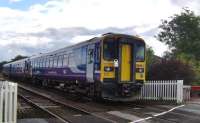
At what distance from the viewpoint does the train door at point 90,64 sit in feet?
69.2

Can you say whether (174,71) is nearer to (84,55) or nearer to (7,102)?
(84,55)

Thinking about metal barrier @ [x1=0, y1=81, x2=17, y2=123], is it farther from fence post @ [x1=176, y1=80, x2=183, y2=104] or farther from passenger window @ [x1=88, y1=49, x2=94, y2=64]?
fence post @ [x1=176, y1=80, x2=183, y2=104]

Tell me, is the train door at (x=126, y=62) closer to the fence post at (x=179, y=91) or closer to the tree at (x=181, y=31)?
the fence post at (x=179, y=91)

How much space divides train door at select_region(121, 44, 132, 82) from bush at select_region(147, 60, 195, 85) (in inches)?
192

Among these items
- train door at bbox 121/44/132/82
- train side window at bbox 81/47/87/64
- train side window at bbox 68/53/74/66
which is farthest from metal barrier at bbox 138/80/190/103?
train side window at bbox 68/53/74/66

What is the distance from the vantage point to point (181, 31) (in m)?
58.4

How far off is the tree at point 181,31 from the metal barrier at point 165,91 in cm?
3316

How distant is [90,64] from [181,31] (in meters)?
38.9

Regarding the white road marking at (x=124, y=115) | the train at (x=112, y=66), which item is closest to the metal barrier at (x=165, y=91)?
the train at (x=112, y=66)

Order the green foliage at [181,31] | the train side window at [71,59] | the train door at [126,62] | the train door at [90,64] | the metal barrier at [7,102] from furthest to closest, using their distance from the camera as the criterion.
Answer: the green foliage at [181,31], the train side window at [71,59], the train door at [90,64], the train door at [126,62], the metal barrier at [7,102]

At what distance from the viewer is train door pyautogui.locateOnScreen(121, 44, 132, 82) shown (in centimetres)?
2053

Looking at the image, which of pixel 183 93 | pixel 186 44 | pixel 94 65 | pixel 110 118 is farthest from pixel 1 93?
pixel 186 44

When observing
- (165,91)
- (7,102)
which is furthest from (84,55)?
(7,102)

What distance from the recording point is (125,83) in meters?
20.3
